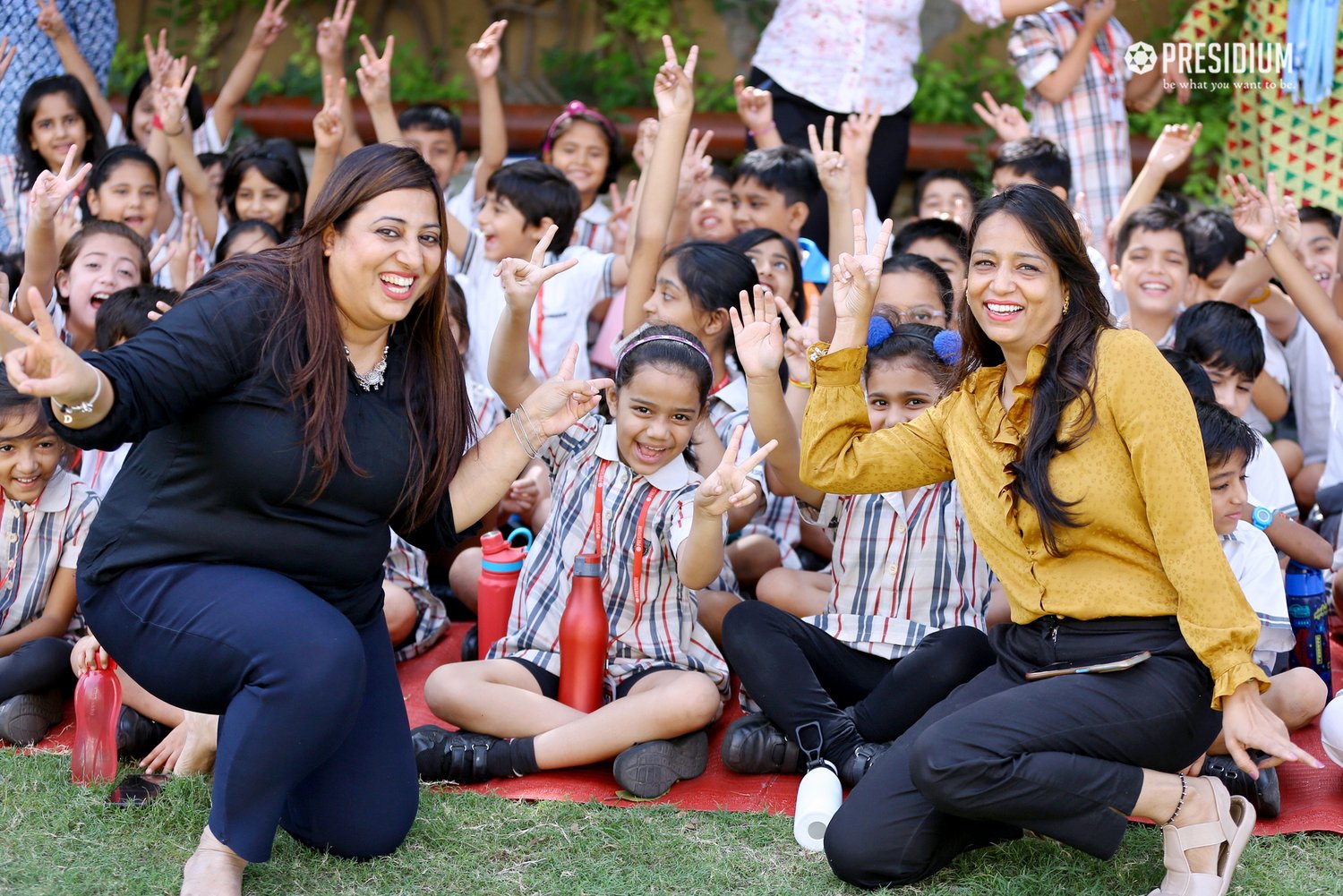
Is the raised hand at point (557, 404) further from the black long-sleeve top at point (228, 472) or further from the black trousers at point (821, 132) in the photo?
the black trousers at point (821, 132)

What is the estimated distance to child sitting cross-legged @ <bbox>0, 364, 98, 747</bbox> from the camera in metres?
3.29

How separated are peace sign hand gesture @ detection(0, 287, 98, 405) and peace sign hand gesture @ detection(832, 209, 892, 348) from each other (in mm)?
1337

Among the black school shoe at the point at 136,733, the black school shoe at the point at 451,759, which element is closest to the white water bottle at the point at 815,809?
the black school shoe at the point at 451,759

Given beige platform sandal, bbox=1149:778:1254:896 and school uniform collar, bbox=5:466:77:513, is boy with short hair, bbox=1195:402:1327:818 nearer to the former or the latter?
beige platform sandal, bbox=1149:778:1254:896

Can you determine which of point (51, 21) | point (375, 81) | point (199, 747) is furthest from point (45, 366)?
point (51, 21)

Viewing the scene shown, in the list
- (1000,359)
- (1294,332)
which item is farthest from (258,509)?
(1294,332)

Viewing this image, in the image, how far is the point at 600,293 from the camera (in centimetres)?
459

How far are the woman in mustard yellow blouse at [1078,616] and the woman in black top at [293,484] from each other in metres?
0.81

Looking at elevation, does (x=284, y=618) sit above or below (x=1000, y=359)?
below

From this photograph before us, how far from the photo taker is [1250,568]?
2.91 m

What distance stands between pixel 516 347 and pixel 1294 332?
8.77 ft

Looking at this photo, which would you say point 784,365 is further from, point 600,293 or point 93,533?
point 93,533

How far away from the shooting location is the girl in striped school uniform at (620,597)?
2912mm

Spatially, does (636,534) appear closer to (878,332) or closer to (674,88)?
(878,332)
